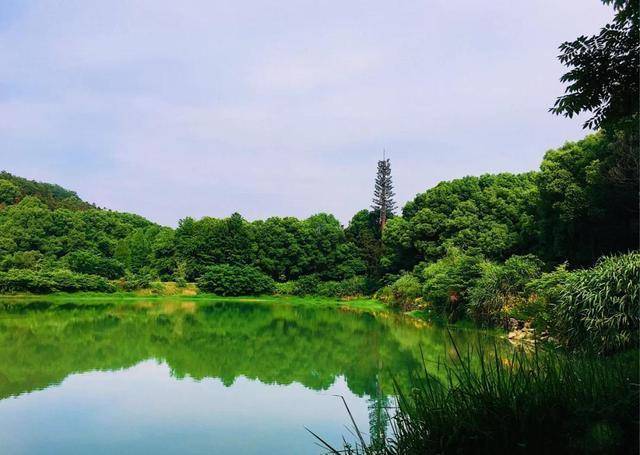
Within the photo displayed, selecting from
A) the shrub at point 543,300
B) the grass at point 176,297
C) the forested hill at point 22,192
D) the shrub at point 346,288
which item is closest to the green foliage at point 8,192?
the forested hill at point 22,192

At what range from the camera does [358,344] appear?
14.1 m

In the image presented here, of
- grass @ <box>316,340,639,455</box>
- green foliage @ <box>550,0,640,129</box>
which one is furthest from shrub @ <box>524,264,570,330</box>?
grass @ <box>316,340,639,455</box>

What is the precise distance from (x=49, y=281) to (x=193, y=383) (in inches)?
1073

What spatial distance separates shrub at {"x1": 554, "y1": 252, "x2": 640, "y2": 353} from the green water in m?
2.58

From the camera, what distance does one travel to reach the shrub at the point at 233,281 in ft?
125

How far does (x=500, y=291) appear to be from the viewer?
50.8 feet

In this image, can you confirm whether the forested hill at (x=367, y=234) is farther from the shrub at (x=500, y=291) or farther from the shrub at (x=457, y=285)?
the shrub at (x=500, y=291)

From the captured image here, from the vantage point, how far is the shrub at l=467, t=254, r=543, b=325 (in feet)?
49.6

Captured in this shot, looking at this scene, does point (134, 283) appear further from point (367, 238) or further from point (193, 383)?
point (193, 383)

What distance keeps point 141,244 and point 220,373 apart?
3681cm

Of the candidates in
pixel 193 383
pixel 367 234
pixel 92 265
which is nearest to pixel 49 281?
pixel 92 265

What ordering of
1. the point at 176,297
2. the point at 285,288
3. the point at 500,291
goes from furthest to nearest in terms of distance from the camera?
1. the point at 285,288
2. the point at 176,297
3. the point at 500,291

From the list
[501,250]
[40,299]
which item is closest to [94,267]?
[40,299]

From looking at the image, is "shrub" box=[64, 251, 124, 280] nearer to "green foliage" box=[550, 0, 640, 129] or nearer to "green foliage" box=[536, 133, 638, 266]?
"green foliage" box=[536, 133, 638, 266]
